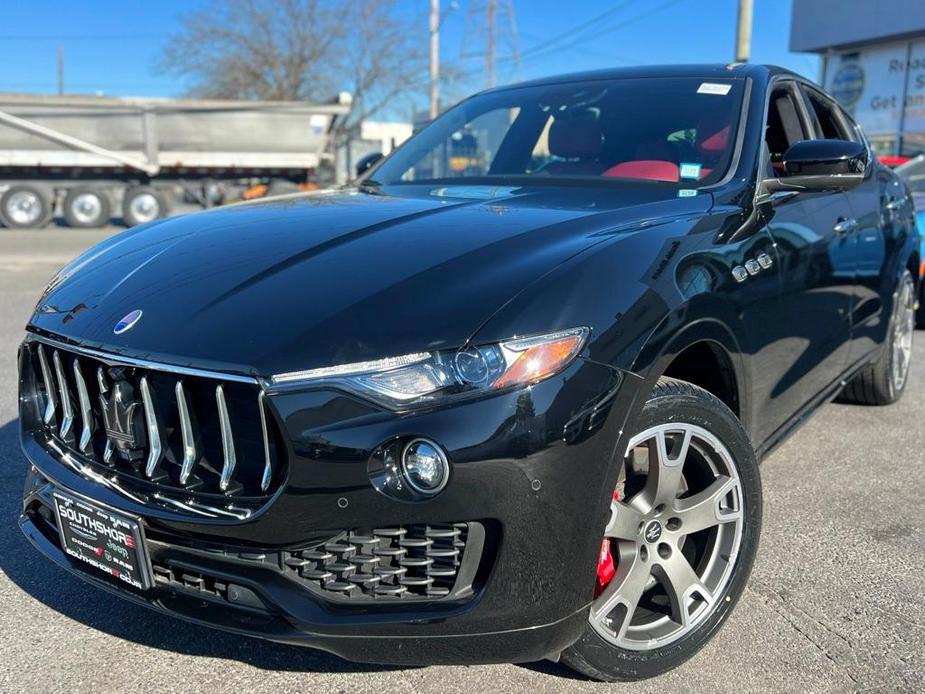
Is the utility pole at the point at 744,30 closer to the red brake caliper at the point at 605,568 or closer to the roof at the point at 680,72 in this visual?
the roof at the point at 680,72

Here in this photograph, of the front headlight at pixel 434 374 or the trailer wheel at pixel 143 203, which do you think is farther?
the trailer wheel at pixel 143 203

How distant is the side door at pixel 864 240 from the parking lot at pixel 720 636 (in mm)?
801

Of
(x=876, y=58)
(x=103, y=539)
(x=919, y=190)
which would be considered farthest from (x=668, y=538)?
(x=876, y=58)

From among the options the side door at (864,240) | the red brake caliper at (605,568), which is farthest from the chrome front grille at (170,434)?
the side door at (864,240)

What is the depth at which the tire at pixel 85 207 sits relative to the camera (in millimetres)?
18828

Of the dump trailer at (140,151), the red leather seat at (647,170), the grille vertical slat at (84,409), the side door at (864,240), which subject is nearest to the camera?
the grille vertical slat at (84,409)

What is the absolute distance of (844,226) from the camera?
3.63 metres

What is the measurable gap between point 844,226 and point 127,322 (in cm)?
285

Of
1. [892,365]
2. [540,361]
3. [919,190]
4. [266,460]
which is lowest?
[892,365]

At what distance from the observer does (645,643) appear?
7.61 feet

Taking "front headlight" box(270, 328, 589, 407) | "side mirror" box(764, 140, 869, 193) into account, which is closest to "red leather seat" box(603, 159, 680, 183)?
"side mirror" box(764, 140, 869, 193)

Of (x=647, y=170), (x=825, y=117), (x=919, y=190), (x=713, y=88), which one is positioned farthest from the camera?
(x=919, y=190)

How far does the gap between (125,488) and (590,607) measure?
3.88 ft

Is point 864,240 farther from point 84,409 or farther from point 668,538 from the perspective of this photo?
point 84,409
